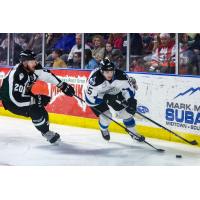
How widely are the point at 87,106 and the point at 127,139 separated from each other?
0.40 meters

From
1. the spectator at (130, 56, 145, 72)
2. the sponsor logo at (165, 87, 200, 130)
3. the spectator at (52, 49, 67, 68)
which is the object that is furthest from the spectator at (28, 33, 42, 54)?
the sponsor logo at (165, 87, 200, 130)

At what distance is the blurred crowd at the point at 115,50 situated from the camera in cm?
571

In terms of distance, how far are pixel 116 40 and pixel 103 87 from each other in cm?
37

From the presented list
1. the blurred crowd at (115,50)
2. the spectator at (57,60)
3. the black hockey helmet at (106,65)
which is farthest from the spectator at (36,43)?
the black hockey helmet at (106,65)

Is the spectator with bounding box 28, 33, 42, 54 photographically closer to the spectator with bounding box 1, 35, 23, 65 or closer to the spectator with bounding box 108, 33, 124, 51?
the spectator with bounding box 1, 35, 23, 65

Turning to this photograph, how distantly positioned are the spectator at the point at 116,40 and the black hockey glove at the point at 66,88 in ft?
1.53

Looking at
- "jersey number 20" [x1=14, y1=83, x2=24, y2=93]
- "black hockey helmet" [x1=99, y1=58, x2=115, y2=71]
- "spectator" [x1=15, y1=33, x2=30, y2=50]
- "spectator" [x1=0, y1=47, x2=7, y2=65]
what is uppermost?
"spectator" [x1=15, y1=33, x2=30, y2=50]

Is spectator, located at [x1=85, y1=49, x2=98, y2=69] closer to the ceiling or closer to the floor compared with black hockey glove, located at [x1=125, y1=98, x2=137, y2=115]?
closer to the ceiling

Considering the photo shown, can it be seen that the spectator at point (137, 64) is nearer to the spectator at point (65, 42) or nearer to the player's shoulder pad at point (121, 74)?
the player's shoulder pad at point (121, 74)

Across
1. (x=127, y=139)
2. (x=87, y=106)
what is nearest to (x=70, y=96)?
(x=87, y=106)

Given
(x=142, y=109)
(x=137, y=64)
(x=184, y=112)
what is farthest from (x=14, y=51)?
(x=184, y=112)

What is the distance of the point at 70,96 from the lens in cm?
587

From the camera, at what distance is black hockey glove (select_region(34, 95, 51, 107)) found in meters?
5.84

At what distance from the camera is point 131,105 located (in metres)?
5.87
